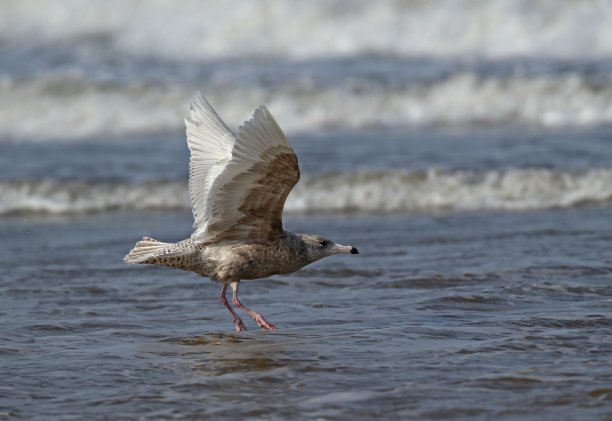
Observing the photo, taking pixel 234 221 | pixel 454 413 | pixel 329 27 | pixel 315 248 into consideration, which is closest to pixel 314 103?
pixel 329 27

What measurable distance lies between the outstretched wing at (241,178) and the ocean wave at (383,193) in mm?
3729

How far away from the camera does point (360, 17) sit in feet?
69.2

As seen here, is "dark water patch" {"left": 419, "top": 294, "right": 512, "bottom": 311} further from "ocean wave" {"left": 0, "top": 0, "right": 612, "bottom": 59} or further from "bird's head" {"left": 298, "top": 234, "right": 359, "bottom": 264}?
"ocean wave" {"left": 0, "top": 0, "right": 612, "bottom": 59}

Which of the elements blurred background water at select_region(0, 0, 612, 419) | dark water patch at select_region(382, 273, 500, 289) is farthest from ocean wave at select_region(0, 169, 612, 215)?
dark water patch at select_region(382, 273, 500, 289)

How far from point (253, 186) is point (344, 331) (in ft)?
2.97

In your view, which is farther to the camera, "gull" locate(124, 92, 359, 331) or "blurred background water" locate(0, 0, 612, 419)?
"gull" locate(124, 92, 359, 331)

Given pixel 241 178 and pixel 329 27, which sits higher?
pixel 329 27

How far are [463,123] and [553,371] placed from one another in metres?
9.97

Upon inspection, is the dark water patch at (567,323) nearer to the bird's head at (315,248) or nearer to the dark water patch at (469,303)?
the dark water patch at (469,303)

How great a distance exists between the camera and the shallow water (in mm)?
4910

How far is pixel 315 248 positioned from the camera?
670 cm

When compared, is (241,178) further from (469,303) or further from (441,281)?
(441,281)

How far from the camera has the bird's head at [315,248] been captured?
6672 millimetres

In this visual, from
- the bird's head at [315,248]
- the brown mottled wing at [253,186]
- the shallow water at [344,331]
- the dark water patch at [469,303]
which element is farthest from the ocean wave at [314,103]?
the brown mottled wing at [253,186]
